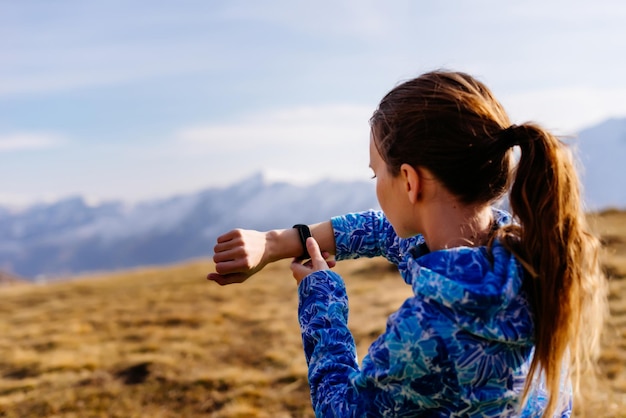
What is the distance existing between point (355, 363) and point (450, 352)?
1.40 feet

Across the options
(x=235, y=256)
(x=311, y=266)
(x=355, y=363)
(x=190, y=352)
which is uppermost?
(x=235, y=256)

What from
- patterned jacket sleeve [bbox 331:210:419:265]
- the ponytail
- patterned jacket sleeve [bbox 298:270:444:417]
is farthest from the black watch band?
the ponytail

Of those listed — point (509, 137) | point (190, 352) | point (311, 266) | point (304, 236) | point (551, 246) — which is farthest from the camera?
point (190, 352)

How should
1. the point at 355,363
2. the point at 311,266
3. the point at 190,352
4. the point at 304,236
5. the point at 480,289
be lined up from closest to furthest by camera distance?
the point at 480,289
the point at 355,363
the point at 311,266
the point at 304,236
the point at 190,352

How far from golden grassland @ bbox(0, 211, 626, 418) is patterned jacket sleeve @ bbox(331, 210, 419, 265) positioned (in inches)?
60.3

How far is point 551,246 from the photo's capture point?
181 centimetres

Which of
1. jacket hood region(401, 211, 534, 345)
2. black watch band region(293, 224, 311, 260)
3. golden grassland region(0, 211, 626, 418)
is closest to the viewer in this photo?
jacket hood region(401, 211, 534, 345)

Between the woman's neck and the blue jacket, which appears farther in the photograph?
the woman's neck

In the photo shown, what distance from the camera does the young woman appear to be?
174 centimetres

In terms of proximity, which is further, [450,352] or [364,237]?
[364,237]

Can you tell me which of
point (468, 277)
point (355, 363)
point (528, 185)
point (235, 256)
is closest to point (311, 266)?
point (235, 256)

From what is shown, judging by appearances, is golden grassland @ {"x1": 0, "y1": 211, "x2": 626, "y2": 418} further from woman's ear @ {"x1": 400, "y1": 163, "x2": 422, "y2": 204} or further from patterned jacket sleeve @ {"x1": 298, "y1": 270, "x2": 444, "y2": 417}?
woman's ear @ {"x1": 400, "y1": 163, "x2": 422, "y2": 204}

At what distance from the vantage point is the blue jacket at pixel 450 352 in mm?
1724

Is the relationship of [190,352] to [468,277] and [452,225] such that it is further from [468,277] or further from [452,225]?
[468,277]
